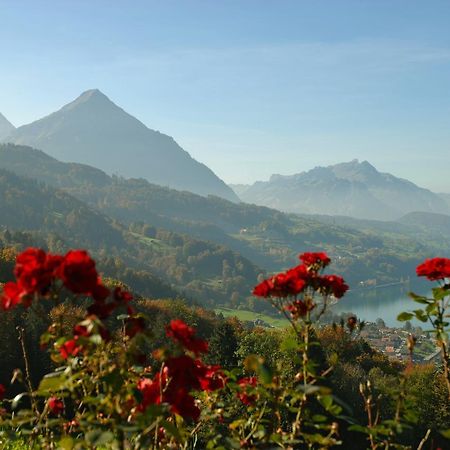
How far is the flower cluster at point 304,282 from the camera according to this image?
3.36m

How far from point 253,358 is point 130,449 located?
940mm

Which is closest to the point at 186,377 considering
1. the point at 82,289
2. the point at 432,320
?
the point at 82,289

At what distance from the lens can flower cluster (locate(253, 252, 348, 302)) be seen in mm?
3359

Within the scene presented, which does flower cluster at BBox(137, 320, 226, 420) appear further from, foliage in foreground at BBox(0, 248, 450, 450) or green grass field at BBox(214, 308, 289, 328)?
green grass field at BBox(214, 308, 289, 328)

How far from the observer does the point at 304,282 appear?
3.38 metres

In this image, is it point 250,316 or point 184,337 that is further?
point 250,316

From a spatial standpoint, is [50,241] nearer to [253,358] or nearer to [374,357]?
[374,357]

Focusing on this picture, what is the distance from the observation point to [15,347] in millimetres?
25891

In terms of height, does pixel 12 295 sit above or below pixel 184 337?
above

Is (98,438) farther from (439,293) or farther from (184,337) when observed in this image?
(439,293)

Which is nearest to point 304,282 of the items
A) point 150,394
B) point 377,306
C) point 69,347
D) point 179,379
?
point 179,379

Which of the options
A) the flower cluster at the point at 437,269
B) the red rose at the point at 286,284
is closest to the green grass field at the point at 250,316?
the flower cluster at the point at 437,269

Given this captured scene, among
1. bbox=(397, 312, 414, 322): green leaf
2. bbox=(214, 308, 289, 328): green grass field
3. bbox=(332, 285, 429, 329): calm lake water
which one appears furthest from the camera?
bbox=(332, 285, 429, 329): calm lake water

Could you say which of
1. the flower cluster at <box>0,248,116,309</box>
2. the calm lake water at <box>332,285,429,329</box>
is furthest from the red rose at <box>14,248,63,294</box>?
the calm lake water at <box>332,285,429,329</box>
